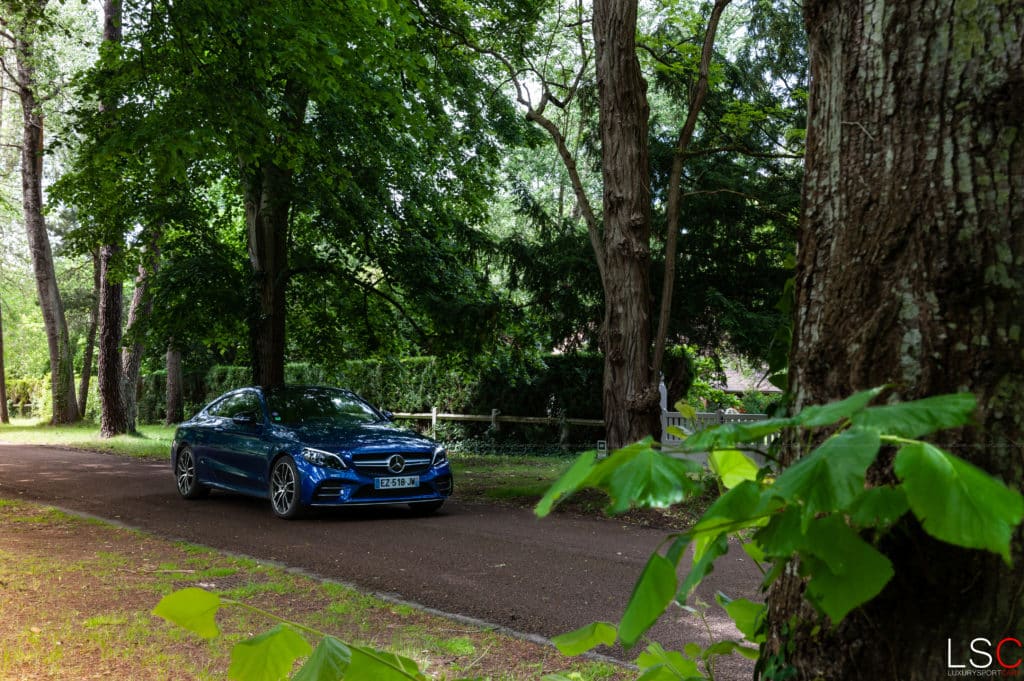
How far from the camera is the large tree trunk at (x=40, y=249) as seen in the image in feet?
94.2

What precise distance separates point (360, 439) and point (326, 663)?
34.0 ft

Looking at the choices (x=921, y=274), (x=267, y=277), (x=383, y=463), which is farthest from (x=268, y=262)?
(x=921, y=274)

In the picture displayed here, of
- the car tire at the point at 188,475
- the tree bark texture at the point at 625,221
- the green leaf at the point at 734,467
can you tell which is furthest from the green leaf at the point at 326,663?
the car tire at the point at 188,475

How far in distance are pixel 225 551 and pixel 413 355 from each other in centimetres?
1689

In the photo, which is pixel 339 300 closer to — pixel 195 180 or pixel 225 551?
pixel 195 180

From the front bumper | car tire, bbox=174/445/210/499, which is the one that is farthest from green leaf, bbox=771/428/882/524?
car tire, bbox=174/445/210/499

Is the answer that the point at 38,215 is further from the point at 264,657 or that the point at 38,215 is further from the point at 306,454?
the point at 264,657

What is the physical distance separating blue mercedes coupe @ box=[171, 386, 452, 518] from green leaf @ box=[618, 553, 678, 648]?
10.3 metres

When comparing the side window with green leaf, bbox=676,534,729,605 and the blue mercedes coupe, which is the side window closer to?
the blue mercedes coupe

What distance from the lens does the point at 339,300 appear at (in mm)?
18844

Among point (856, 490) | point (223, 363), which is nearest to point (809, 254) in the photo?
point (856, 490)

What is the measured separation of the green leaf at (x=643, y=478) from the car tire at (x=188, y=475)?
13.2m

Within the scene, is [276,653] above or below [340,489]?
above

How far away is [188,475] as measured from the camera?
43.7ft
